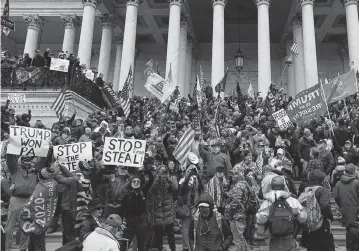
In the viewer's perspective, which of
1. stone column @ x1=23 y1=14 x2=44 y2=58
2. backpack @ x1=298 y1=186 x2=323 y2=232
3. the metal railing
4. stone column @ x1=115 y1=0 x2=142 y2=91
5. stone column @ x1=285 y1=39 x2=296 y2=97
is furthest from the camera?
stone column @ x1=23 y1=14 x2=44 y2=58

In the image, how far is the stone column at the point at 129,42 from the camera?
24.5 meters

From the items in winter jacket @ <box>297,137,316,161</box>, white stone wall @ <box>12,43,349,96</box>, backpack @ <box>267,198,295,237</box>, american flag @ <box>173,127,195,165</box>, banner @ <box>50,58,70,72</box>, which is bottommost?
backpack @ <box>267,198,295,237</box>

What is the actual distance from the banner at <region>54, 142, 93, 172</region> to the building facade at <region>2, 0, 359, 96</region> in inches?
610

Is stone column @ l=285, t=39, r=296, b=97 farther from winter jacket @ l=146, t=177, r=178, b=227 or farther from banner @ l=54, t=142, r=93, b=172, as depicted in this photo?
winter jacket @ l=146, t=177, r=178, b=227

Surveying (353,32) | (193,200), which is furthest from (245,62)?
(193,200)

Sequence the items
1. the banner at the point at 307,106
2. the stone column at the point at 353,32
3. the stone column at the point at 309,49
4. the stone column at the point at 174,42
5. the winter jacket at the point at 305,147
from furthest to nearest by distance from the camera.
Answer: the stone column at the point at 174,42, the stone column at the point at 353,32, the stone column at the point at 309,49, the banner at the point at 307,106, the winter jacket at the point at 305,147

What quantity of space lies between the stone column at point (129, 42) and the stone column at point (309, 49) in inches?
440

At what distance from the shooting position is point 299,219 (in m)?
5.61

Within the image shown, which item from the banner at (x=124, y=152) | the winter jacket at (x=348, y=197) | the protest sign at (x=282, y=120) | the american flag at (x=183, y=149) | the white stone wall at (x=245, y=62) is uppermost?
the white stone wall at (x=245, y=62)

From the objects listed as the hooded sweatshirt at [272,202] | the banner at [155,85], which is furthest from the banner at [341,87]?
the hooded sweatshirt at [272,202]

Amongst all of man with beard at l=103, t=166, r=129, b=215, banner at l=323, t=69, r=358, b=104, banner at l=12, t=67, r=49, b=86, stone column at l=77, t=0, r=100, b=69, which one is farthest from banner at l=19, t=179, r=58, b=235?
stone column at l=77, t=0, r=100, b=69

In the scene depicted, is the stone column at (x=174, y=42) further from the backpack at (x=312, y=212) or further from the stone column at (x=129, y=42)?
the backpack at (x=312, y=212)

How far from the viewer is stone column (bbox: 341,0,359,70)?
76.7 feet

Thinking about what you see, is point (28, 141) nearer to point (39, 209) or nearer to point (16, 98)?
point (39, 209)
